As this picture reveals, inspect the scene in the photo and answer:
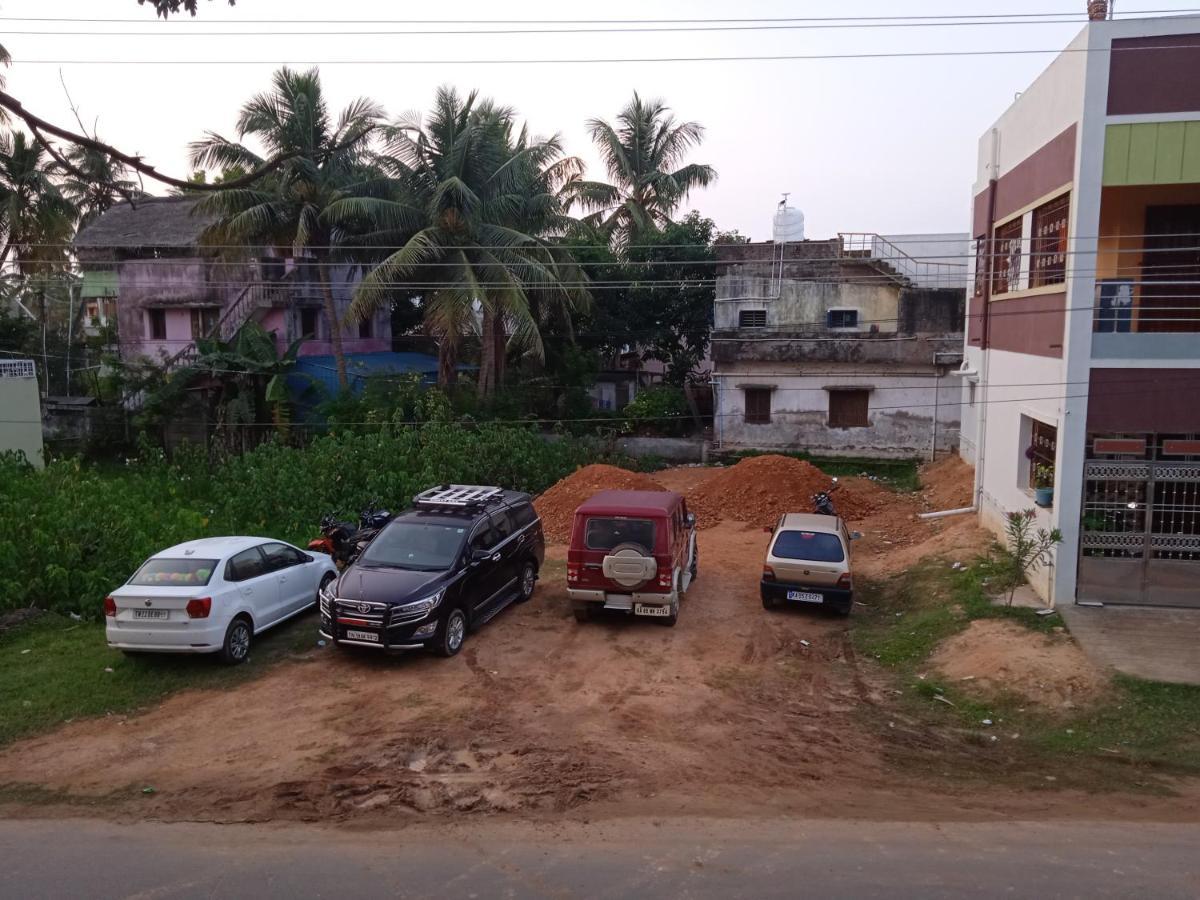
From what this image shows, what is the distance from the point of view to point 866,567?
17500 millimetres

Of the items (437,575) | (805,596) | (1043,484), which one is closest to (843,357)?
(1043,484)

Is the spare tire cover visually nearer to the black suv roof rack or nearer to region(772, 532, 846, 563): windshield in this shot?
the black suv roof rack

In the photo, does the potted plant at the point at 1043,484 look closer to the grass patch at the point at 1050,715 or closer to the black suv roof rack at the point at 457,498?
the grass patch at the point at 1050,715

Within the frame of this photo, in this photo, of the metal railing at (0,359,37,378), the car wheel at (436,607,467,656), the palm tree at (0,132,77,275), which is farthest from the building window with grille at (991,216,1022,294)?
the palm tree at (0,132,77,275)

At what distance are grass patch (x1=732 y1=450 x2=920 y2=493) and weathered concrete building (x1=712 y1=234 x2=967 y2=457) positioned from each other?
26 cm

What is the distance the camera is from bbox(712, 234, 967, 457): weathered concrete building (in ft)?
89.2

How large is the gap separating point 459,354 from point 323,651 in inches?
976

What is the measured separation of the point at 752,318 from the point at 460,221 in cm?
1123

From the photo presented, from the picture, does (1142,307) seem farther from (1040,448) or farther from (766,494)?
(766,494)

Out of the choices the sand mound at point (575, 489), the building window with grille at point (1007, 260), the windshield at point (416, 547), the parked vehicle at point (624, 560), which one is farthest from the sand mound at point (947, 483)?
the windshield at point (416, 547)

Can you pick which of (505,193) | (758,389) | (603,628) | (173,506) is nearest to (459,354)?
(505,193)

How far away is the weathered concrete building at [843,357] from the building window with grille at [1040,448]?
447 inches

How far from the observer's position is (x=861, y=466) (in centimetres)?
2773

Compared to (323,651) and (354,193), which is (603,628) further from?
(354,193)
